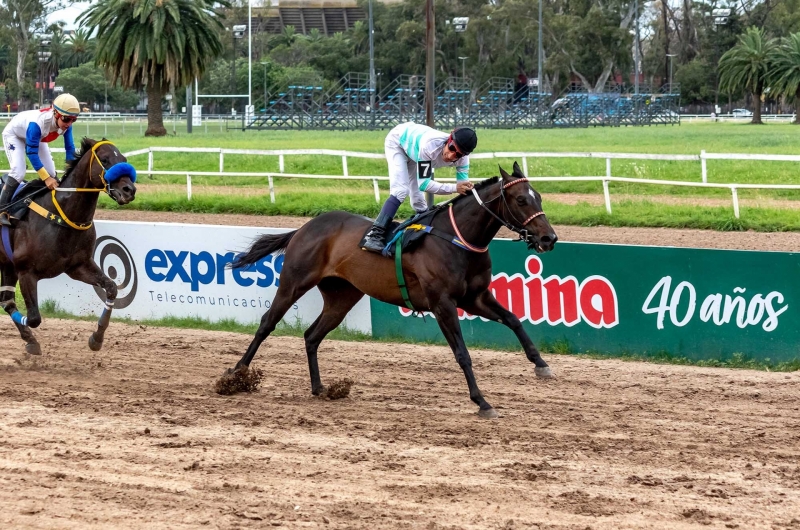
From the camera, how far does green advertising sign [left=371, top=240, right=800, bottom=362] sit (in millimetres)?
8875

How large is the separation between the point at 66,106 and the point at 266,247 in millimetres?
2123

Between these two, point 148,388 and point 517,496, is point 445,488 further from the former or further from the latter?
point 148,388

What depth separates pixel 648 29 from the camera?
93.3 meters

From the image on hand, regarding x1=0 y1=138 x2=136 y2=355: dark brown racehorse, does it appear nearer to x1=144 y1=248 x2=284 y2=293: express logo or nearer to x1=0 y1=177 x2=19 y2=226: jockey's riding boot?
x1=0 y1=177 x2=19 y2=226: jockey's riding boot

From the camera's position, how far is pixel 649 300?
9.35 m

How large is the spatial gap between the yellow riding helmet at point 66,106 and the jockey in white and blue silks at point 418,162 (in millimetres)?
2769

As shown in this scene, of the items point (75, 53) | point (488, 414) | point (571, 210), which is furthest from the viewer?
point (75, 53)

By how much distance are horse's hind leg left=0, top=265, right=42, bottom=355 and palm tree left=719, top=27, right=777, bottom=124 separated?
5267 cm

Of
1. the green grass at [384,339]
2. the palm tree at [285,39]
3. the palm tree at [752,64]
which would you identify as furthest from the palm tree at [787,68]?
the palm tree at [285,39]

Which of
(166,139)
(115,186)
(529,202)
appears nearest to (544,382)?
(529,202)

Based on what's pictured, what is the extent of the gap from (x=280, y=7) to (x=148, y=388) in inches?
4312

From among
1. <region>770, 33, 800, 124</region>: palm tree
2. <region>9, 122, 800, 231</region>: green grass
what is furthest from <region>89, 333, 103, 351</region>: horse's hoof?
<region>770, 33, 800, 124</region>: palm tree

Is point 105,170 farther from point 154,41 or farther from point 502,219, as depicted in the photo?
point 154,41

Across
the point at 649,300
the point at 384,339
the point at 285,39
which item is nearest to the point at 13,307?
the point at 384,339
